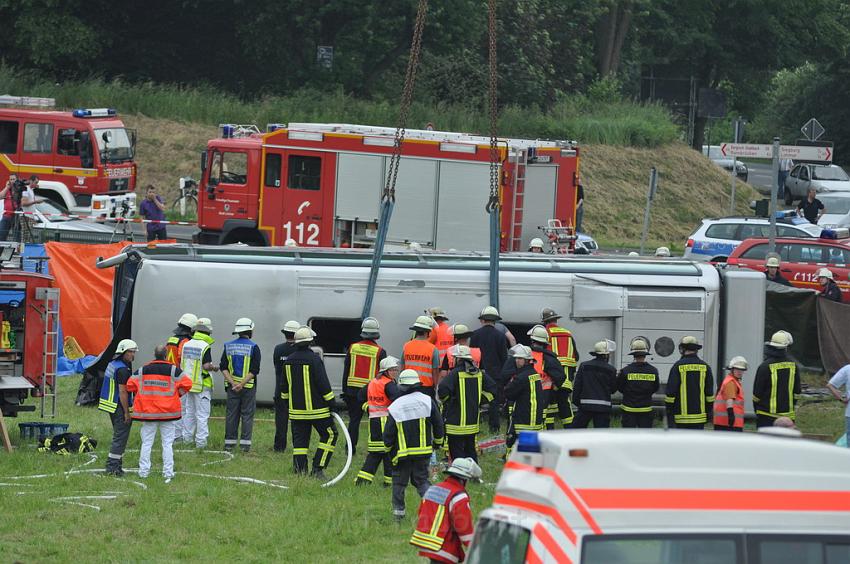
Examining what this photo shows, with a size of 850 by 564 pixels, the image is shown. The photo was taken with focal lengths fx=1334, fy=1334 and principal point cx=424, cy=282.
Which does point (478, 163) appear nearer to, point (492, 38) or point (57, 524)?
point (492, 38)

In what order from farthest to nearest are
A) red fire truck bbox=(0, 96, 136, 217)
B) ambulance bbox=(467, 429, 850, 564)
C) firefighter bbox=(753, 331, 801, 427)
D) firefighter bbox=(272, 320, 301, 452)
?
1. red fire truck bbox=(0, 96, 136, 217)
2. firefighter bbox=(272, 320, 301, 452)
3. firefighter bbox=(753, 331, 801, 427)
4. ambulance bbox=(467, 429, 850, 564)

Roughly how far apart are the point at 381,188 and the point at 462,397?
38.8 feet

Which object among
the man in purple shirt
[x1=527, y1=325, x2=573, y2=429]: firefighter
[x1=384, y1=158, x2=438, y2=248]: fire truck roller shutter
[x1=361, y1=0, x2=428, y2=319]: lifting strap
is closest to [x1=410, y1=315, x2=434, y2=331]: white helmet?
[x1=527, y1=325, x2=573, y2=429]: firefighter

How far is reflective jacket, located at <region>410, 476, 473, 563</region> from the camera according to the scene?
30.9ft

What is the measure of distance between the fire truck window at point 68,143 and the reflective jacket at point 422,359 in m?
21.2

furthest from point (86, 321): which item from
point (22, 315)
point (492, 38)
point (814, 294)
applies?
point (814, 294)

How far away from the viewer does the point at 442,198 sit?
979 inches

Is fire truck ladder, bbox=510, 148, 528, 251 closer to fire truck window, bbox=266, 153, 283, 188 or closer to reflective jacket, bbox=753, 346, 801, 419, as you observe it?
fire truck window, bbox=266, 153, 283, 188

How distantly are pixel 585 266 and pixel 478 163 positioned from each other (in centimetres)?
648

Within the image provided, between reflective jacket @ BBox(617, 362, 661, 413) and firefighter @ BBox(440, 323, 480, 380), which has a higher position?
firefighter @ BBox(440, 323, 480, 380)

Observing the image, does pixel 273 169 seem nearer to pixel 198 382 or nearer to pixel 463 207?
pixel 463 207

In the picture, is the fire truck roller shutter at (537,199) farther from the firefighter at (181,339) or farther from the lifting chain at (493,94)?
the firefighter at (181,339)

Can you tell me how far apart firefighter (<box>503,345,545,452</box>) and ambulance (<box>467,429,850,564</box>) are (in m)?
7.66

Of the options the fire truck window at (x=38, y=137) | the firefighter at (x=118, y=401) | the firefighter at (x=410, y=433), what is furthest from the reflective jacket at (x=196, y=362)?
the fire truck window at (x=38, y=137)
